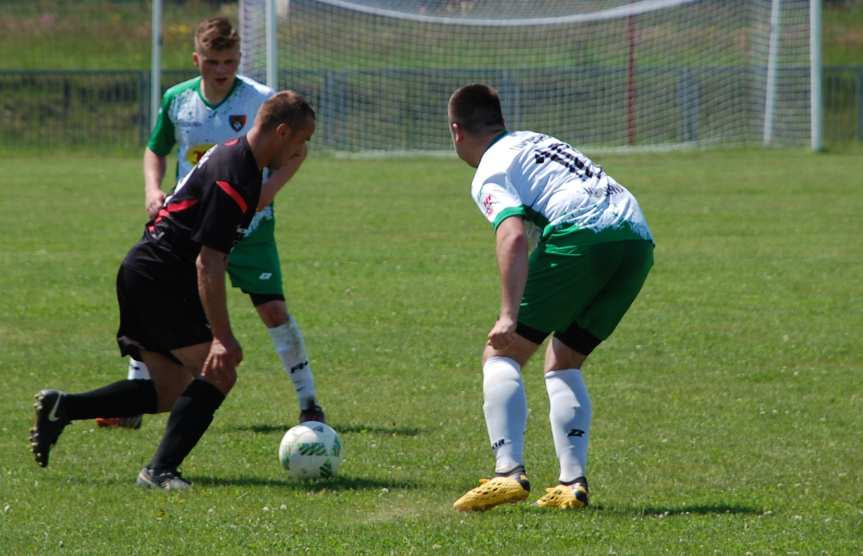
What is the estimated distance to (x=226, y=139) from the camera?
321 inches

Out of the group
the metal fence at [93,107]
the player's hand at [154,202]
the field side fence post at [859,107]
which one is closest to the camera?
the player's hand at [154,202]

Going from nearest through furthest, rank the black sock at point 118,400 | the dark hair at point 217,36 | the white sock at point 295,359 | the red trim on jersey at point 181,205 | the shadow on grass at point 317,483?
the red trim on jersey at point 181,205 → the shadow on grass at point 317,483 → the black sock at point 118,400 → the dark hair at point 217,36 → the white sock at point 295,359

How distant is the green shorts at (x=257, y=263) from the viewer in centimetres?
797

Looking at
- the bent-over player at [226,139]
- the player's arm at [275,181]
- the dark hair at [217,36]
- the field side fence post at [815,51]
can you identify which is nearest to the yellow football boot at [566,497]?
the bent-over player at [226,139]

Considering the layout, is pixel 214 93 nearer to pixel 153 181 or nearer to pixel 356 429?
pixel 153 181

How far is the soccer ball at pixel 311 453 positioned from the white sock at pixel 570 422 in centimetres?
112

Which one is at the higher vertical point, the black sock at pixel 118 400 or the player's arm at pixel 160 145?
the player's arm at pixel 160 145

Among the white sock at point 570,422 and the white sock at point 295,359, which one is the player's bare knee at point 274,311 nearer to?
the white sock at point 295,359

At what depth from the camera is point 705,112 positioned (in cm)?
3030

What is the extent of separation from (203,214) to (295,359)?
2.05m

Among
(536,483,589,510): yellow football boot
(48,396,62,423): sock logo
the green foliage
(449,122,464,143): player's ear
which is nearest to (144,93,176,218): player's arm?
(48,396,62,423): sock logo

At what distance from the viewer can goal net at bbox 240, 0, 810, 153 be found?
95.1ft

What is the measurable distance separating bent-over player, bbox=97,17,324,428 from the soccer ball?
43.6 inches

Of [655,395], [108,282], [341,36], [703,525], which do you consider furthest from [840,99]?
[703,525]
